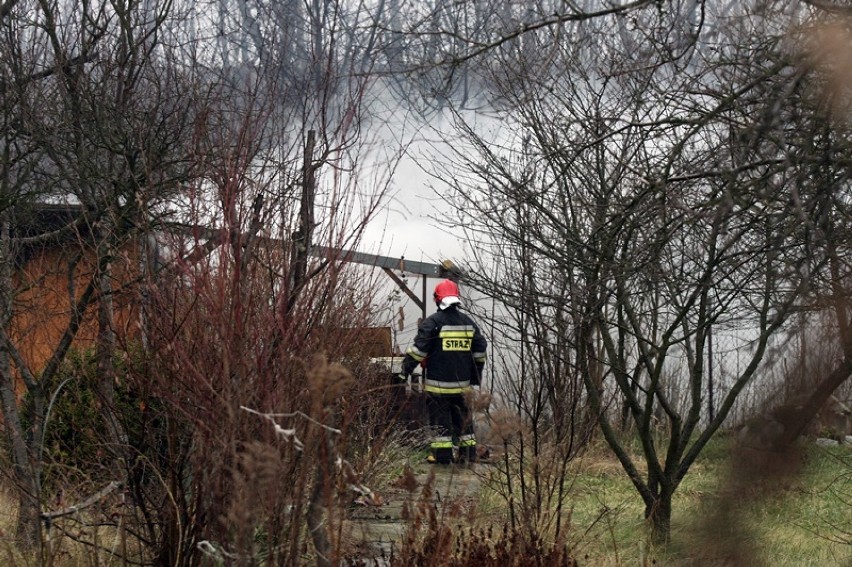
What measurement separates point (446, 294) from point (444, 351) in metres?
0.53

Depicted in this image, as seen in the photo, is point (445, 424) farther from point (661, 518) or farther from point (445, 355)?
point (661, 518)

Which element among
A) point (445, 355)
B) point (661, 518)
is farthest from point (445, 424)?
point (661, 518)

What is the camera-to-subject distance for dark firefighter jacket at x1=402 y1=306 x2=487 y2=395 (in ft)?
32.0

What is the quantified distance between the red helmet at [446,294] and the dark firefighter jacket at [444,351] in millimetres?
116

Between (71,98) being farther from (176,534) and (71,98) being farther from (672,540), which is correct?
(672,540)

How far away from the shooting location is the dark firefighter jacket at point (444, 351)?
9.74 meters

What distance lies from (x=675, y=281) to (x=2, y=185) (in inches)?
143

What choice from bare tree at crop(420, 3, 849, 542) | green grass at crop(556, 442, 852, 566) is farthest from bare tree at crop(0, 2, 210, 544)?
green grass at crop(556, 442, 852, 566)

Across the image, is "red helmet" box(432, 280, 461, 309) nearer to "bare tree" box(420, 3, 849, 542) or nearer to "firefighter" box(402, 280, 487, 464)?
"firefighter" box(402, 280, 487, 464)

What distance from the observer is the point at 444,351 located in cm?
980

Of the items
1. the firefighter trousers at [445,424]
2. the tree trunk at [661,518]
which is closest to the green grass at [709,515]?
the tree trunk at [661,518]

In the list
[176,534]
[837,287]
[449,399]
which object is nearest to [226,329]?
[176,534]

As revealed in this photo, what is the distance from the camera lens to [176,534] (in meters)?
4.02

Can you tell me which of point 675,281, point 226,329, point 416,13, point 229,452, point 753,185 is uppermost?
point 416,13
